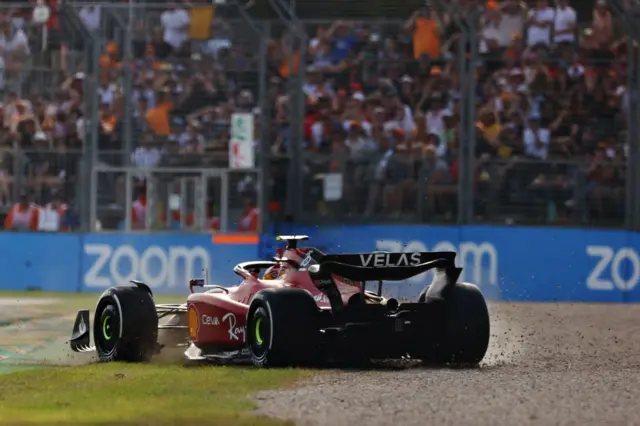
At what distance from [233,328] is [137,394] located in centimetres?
230

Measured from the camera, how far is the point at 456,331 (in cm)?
1019

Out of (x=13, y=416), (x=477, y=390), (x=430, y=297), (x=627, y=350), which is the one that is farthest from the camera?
(x=627, y=350)

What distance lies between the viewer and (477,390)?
8.23 metres

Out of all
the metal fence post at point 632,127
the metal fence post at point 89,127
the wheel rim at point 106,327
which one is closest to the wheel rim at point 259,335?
the wheel rim at point 106,327

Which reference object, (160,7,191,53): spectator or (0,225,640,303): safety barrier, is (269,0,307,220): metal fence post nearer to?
(0,225,640,303): safety barrier

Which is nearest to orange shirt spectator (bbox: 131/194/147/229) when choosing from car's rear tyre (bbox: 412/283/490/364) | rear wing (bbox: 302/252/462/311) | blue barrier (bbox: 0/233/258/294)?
blue barrier (bbox: 0/233/258/294)

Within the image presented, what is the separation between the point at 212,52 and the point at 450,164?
4.48m

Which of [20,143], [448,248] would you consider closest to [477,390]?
[448,248]

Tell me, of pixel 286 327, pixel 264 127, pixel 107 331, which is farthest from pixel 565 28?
pixel 286 327

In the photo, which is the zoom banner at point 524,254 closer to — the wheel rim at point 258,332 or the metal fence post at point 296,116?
the metal fence post at point 296,116

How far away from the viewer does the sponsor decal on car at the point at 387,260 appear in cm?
1005

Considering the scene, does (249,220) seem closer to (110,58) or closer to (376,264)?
(110,58)

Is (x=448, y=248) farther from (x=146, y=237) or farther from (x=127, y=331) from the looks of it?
(x=127, y=331)

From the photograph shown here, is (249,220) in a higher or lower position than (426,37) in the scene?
lower
